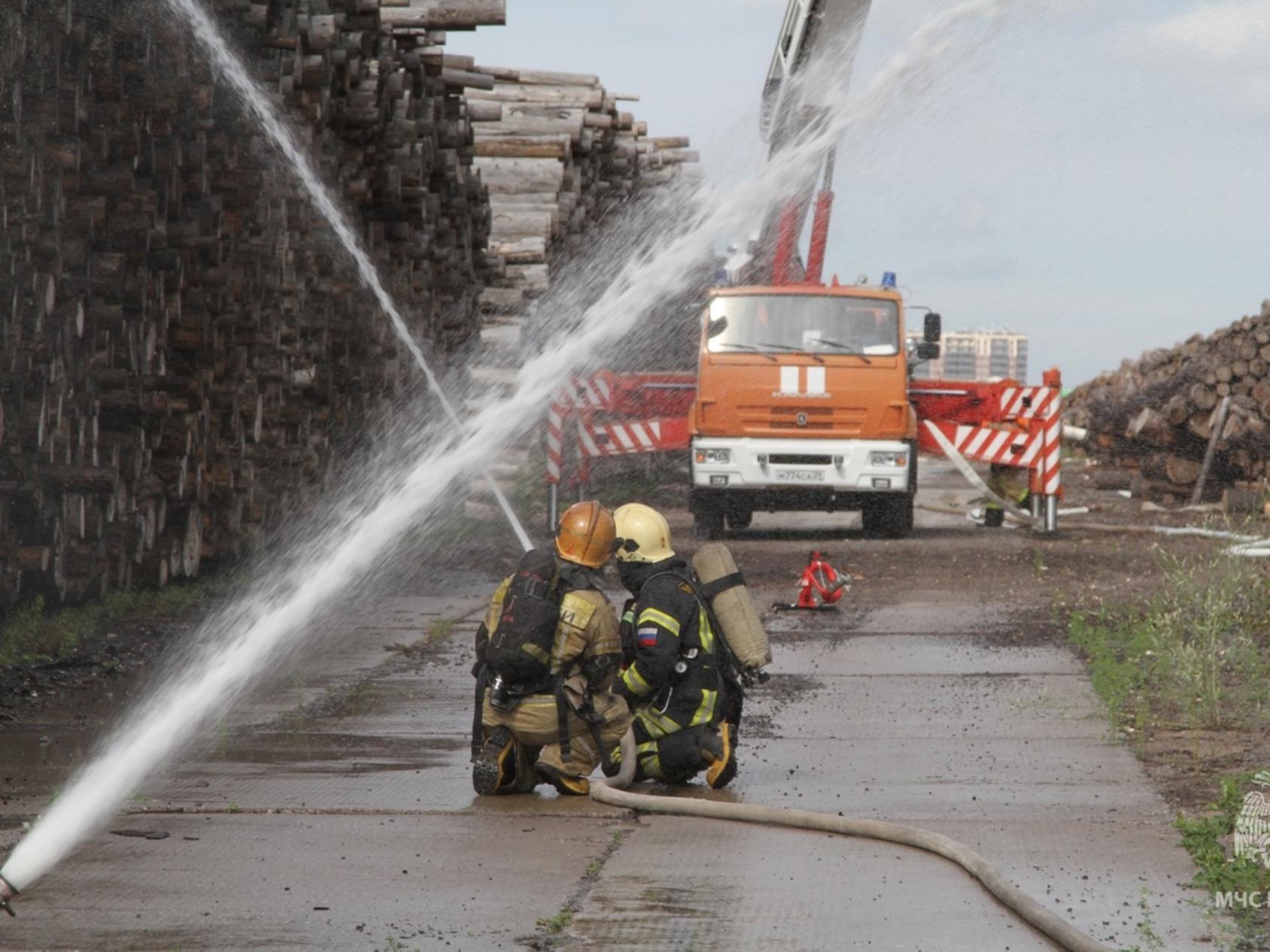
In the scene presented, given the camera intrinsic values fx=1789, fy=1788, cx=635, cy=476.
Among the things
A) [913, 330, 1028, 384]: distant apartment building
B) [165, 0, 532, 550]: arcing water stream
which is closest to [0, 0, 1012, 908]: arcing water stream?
[165, 0, 532, 550]: arcing water stream

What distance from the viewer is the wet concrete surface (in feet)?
15.7

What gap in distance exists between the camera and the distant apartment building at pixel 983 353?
15175cm

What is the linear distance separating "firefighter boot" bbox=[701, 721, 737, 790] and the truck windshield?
440 inches

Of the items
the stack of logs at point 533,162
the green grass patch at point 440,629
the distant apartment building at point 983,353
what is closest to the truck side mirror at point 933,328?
the stack of logs at point 533,162

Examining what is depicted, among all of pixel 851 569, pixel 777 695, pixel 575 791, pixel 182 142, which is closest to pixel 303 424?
pixel 182 142

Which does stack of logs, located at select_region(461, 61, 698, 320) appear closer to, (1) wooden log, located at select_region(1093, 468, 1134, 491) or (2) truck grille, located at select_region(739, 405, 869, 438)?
(2) truck grille, located at select_region(739, 405, 869, 438)

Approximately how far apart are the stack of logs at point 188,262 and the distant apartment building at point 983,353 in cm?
13895

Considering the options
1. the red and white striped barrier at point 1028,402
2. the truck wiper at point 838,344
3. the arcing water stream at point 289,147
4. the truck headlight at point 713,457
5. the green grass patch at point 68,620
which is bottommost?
the green grass patch at point 68,620

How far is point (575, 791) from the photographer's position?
6.77 metres

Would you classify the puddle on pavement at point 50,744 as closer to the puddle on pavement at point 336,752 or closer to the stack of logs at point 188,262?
the puddle on pavement at point 336,752

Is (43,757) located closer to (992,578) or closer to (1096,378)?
(992,578)

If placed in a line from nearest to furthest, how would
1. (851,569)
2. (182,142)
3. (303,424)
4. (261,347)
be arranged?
(182,142), (261,347), (303,424), (851,569)

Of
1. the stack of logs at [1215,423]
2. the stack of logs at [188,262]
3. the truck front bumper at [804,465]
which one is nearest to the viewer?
the stack of logs at [188,262]

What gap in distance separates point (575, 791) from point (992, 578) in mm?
8158
